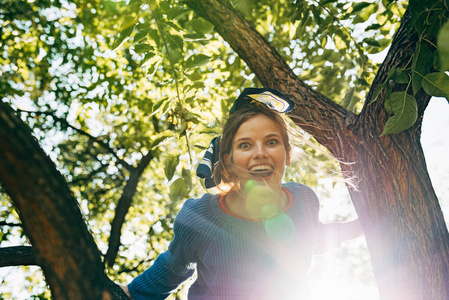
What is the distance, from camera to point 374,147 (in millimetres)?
1782

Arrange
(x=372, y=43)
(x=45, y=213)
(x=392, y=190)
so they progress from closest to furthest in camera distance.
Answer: (x=45, y=213) < (x=392, y=190) < (x=372, y=43)

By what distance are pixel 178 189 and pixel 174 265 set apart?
408 mm

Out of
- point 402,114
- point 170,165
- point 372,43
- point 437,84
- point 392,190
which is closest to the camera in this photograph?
point 437,84

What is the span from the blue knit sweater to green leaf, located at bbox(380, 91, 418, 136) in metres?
0.79

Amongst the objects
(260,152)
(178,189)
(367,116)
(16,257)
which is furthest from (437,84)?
(16,257)

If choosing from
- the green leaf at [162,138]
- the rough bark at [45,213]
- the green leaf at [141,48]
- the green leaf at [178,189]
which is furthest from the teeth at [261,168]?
the rough bark at [45,213]

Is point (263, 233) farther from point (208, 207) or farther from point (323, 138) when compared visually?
point (323, 138)

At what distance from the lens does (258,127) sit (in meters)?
2.11

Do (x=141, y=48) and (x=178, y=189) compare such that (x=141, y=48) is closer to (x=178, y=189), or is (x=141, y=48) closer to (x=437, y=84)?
(x=178, y=189)

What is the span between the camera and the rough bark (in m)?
0.88

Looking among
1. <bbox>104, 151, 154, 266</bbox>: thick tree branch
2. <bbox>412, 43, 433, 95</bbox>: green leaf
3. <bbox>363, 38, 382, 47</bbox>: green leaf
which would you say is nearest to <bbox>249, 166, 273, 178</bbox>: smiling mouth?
<bbox>412, 43, 433, 95</bbox>: green leaf

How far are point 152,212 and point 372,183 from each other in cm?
671

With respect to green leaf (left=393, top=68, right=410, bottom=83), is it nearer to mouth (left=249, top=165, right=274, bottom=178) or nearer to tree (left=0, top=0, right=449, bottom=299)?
tree (left=0, top=0, right=449, bottom=299)

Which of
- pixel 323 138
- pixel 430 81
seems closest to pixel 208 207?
pixel 323 138
